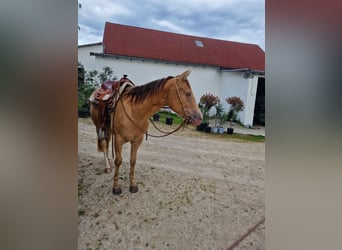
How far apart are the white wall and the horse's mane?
0.03m

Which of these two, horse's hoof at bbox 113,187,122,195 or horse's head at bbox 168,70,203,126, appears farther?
horse's hoof at bbox 113,187,122,195

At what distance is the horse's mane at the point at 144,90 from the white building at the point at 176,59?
3 cm

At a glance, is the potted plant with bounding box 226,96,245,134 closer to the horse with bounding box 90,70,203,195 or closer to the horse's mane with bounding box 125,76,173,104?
the horse with bounding box 90,70,203,195

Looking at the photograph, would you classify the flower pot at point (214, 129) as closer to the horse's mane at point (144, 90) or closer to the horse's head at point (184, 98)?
the horse's head at point (184, 98)

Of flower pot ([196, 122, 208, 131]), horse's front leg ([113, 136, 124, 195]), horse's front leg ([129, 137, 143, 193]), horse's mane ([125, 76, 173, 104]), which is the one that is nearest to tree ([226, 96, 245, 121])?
flower pot ([196, 122, 208, 131])

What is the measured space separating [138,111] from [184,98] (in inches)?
11.2

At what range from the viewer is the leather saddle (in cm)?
124

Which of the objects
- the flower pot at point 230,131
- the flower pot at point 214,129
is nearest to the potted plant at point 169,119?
the flower pot at point 214,129

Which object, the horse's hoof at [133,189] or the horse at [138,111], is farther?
the horse's hoof at [133,189]

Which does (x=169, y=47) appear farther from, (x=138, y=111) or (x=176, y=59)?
(x=138, y=111)

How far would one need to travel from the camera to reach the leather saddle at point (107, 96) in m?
1.24

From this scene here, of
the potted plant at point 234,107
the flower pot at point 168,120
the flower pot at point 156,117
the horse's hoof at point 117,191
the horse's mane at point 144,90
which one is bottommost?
the horse's hoof at point 117,191

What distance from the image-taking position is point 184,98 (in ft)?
3.84

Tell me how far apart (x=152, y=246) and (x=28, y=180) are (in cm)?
68
